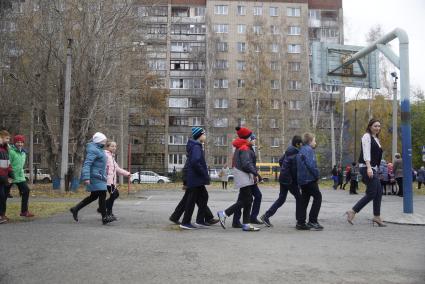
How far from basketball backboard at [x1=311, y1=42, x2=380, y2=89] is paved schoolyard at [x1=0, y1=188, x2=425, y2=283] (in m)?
7.75

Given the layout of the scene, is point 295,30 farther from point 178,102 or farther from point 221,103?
point 178,102

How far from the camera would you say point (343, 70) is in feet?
52.6

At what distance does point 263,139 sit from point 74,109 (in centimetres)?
3546

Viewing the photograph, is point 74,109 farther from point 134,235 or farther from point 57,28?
point 134,235

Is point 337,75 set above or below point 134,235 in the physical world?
above

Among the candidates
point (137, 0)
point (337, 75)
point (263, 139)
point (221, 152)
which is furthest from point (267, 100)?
point (337, 75)

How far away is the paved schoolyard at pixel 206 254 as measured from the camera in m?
5.14

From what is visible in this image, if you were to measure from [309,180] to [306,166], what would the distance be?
10.1 inches

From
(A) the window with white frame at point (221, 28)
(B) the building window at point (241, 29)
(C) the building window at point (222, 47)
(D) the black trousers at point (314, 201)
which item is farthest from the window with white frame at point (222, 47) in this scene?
(D) the black trousers at point (314, 201)

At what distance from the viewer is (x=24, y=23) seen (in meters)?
27.4

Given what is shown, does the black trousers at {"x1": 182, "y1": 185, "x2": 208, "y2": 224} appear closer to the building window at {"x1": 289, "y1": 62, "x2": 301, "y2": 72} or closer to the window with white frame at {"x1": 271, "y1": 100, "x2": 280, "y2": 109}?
the window with white frame at {"x1": 271, "y1": 100, "x2": 280, "y2": 109}

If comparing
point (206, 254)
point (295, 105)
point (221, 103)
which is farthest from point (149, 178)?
point (206, 254)

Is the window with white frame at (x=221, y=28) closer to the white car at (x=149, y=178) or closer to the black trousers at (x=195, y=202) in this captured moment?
the white car at (x=149, y=178)

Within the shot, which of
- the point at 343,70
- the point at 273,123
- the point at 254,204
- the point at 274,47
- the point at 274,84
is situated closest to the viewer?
the point at 254,204
